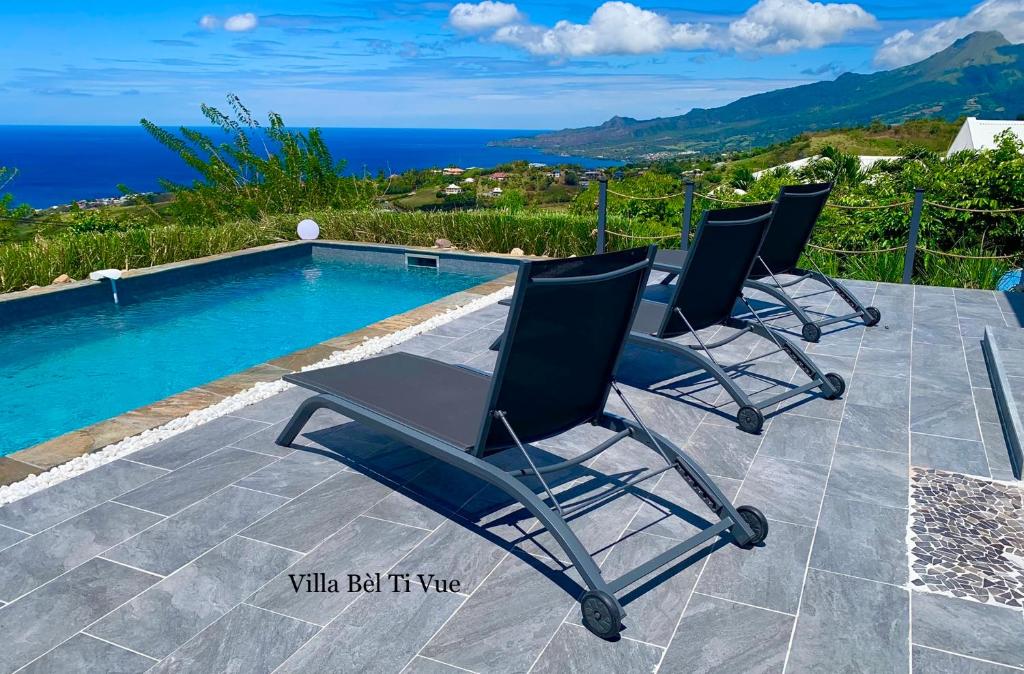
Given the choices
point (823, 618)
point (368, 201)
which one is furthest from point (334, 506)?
point (368, 201)

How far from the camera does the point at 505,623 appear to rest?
7.85ft

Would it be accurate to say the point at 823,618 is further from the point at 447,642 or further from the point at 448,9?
the point at 448,9

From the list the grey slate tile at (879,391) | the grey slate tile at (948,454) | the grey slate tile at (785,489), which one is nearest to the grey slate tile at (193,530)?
the grey slate tile at (785,489)

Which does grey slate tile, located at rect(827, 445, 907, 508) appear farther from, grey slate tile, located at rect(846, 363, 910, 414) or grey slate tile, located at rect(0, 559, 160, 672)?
grey slate tile, located at rect(0, 559, 160, 672)

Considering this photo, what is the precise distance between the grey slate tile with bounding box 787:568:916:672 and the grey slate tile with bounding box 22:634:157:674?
1949 mm

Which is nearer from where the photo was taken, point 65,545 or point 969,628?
point 969,628

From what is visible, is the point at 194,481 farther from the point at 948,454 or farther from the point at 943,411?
the point at 943,411

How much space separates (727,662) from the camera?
86.5 inches

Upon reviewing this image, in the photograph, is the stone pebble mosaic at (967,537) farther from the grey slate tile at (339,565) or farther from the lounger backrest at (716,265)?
the grey slate tile at (339,565)

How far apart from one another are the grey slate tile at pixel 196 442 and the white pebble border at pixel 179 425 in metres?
0.07

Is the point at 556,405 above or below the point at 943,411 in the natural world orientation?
above

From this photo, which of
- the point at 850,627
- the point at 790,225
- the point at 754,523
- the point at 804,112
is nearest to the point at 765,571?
the point at 754,523

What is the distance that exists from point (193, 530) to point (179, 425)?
1.28 m

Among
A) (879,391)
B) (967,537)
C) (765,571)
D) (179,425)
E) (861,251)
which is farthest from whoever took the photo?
(861,251)
